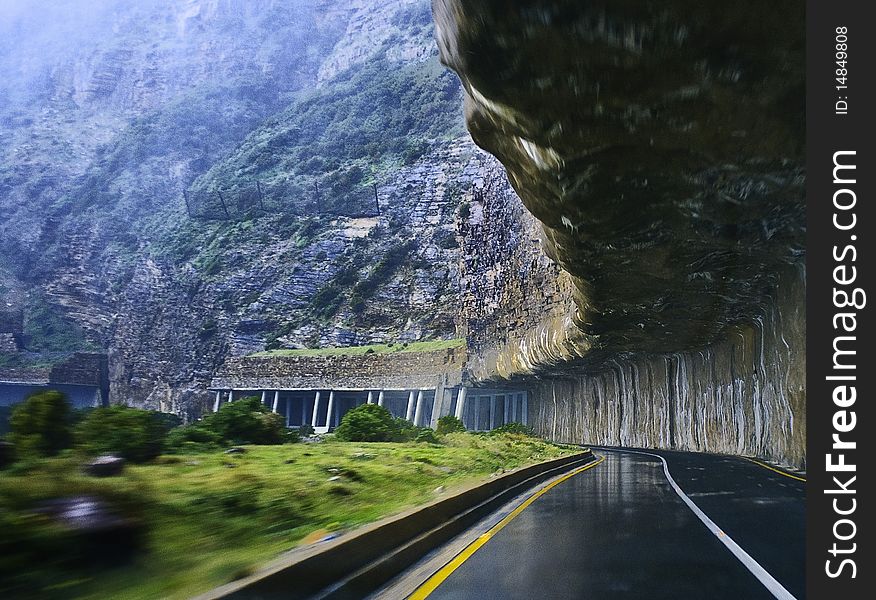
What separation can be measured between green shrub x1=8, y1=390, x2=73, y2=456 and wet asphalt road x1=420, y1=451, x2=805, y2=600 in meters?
6.88

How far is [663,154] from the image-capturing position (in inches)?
523

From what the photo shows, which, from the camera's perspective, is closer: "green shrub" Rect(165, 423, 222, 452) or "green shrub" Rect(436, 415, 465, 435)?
"green shrub" Rect(165, 423, 222, 452)

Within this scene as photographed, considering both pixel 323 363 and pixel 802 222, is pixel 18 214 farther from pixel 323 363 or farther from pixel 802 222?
pixel 802 222

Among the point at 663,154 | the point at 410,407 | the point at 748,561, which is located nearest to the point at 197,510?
the point at 748,561

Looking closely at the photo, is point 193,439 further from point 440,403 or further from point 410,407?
point 410,407

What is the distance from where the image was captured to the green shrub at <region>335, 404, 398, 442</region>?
29.1m

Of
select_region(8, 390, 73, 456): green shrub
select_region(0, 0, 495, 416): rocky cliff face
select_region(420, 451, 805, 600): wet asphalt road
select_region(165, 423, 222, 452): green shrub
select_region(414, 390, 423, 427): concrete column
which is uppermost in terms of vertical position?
select_region(0, 0, 495, 416): rocky cliff face

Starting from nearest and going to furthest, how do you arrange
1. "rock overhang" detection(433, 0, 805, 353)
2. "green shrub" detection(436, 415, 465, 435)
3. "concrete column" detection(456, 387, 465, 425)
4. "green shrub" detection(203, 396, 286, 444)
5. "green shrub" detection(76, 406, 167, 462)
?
"rock overhang" detection(433, 0, 805, 353) < "green shrub" detection(76, 406, 167, 462) < "green shrub" detection(203, 396, 286, 444) < "green shrub" detection(436, 415, 465, 435) < "concrete column" detection(456, 387, 465, 425)

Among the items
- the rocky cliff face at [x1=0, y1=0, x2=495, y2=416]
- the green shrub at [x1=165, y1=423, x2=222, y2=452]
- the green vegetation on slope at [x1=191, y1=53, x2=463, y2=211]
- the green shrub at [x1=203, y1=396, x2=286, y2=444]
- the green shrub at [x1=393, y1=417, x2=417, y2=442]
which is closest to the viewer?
the green shrub at [x1=165, y1=423, x2=222, y2=452]

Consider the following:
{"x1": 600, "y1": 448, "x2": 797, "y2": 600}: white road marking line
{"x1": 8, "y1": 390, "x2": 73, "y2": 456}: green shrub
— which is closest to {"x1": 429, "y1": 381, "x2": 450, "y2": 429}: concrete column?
{"x1": 600, "y1": 448, "x2": 797, "y2": 600}: white road marking line

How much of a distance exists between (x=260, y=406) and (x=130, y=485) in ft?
52.3

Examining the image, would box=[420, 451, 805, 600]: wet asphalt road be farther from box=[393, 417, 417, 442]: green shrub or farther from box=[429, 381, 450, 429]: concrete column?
box=[429, 381, 450, 429]: concrete column

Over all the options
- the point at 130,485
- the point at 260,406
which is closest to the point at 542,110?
the point at 130,485

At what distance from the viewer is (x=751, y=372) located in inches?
1276
